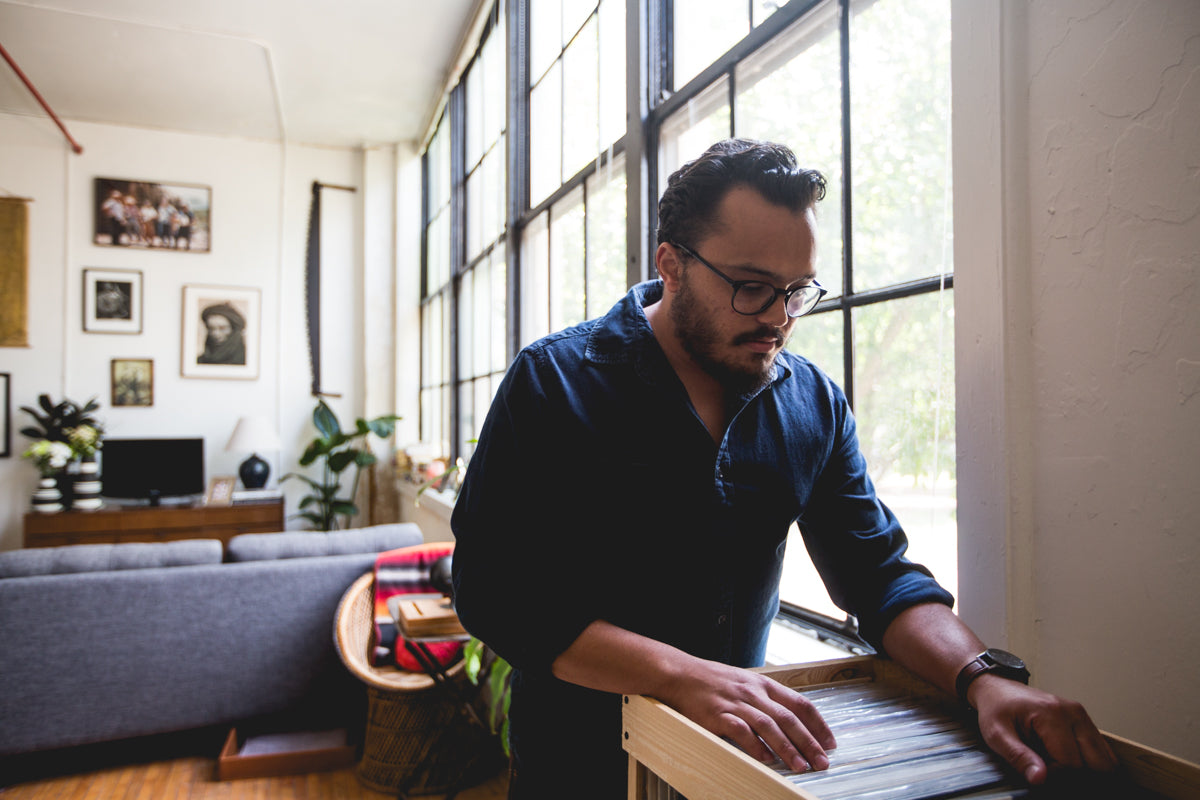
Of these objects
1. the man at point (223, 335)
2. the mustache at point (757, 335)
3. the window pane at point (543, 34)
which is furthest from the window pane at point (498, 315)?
the man at point (223, 335)

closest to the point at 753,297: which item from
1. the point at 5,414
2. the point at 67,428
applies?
the point at 67,428

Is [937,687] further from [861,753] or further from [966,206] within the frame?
[966,206]

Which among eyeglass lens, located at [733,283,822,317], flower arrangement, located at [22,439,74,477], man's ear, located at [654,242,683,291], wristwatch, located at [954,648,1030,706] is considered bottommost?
flower arrangement, located at [22,439,74,477]

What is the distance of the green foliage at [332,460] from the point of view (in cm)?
624

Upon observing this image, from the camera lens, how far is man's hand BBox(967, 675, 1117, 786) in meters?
0.70

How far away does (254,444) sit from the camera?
19.5ft

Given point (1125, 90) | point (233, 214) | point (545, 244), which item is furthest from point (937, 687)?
point (233, 214)

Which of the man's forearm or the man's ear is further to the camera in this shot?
the man's ear

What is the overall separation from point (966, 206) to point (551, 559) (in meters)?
0.76

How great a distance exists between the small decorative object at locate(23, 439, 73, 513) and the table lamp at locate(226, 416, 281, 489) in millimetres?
1128

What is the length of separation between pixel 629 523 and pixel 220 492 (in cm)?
602

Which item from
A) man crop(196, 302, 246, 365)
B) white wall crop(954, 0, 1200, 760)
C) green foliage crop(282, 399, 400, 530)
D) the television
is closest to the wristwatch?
white wall crop(954, 0, 1200, 760)

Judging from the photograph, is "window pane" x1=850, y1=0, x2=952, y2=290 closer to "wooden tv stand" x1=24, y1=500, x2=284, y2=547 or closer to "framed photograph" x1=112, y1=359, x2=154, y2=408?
"wooden tv stand" x1=24, y1=500, x2=284, y2=547

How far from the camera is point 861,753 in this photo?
0.75 meters
